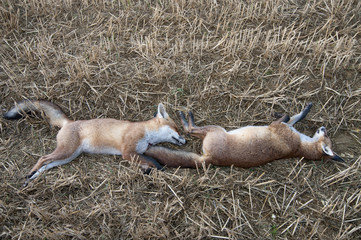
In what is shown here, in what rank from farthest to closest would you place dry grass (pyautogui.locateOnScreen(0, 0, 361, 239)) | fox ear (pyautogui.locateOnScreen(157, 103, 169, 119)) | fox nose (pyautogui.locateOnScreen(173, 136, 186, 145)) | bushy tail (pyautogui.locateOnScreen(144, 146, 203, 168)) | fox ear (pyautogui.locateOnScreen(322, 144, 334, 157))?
fox ear (pyautogui.locateOnScreen(157, 103, 169, 119)) → fox nose (pyautogui.locateOnScreen(173, 136, 186, 145)) → fox ear (pyautogui.locateOnScreen(322, 144, 334, 157)) → bushy tail (pyautogui.locateOnScreen(144, 146, 203, 168)) → dry grass (pyautogui.locateOnScreen(0, 0, 361, 239))

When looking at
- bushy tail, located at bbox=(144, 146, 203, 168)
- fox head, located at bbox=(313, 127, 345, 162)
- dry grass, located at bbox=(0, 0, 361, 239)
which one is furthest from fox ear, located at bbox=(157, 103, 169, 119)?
fox head, located at bbox=(313, 127, 345, 162)

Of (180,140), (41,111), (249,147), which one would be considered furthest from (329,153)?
(41,111)

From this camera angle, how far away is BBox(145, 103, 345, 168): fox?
14.4ft

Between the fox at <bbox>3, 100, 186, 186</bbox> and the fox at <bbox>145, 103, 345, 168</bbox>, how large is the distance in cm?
21

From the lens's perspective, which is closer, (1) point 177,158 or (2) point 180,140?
(1) point 177,158

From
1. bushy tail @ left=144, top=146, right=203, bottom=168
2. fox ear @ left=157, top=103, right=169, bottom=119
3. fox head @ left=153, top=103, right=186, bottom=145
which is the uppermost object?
fox ear @ left=157, top=103, right=169, bottom=119

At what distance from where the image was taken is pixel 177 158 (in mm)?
4375

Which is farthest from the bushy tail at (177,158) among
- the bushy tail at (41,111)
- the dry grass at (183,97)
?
the bushy tail at (41,111)

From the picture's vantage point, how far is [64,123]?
15.6ft

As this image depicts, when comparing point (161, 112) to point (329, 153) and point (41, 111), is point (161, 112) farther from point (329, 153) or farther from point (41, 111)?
point (329, 153)

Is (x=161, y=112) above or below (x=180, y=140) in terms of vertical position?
above

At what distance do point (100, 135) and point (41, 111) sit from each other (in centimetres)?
105

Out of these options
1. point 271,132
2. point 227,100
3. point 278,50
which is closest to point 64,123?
point 227,100

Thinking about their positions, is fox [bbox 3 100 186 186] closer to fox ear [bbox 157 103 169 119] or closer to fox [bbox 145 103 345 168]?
fox ear [bbox 157 103 169 119]
